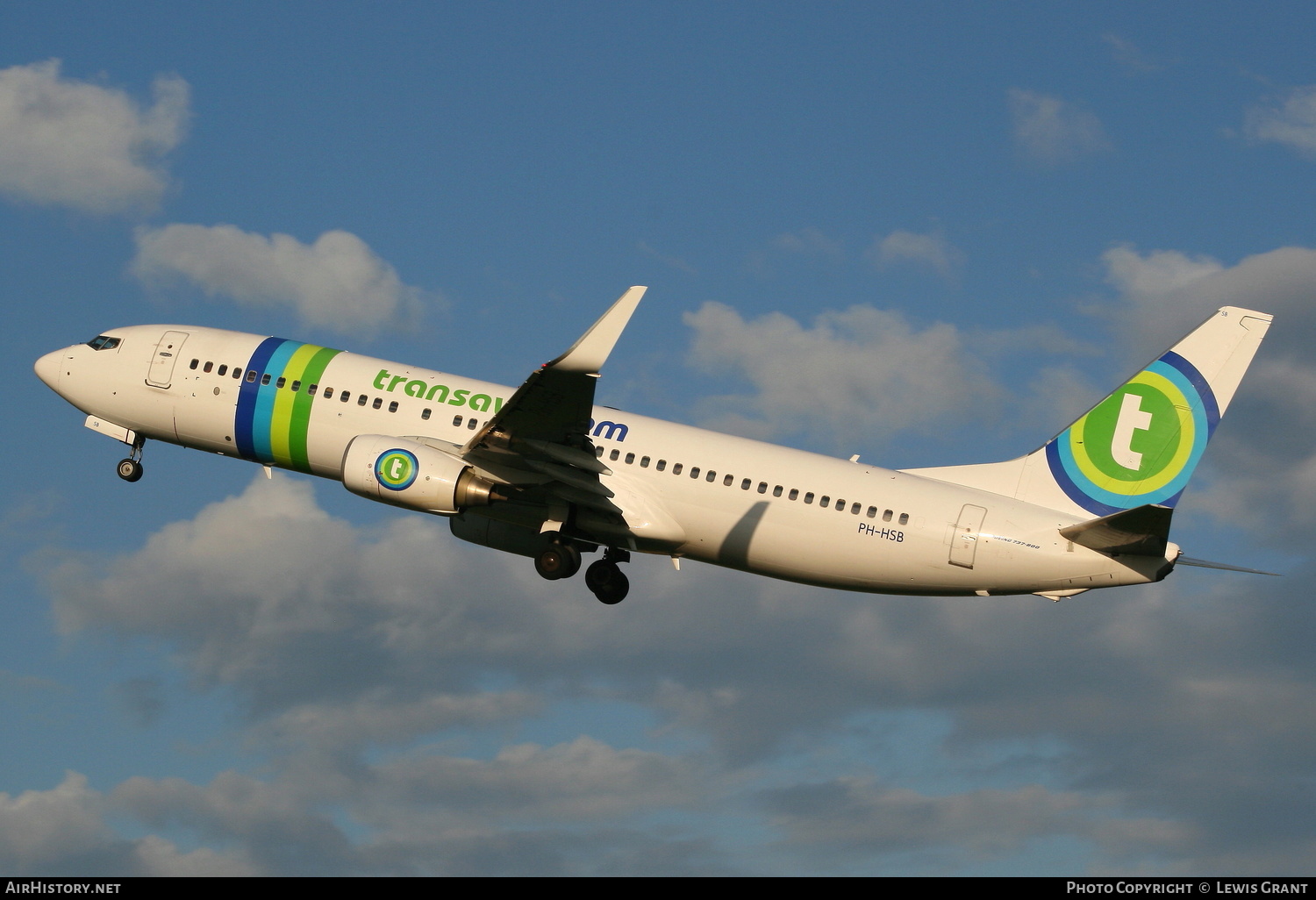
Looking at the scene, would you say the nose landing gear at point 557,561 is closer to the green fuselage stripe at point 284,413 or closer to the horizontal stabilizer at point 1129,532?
the green fuselage stripe at point 284,413

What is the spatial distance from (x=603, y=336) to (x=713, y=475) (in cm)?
755

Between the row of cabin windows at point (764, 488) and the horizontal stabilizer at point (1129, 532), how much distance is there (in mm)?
4571

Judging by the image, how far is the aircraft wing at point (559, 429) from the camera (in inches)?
1254

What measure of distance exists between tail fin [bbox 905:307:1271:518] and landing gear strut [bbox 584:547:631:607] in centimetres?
1080

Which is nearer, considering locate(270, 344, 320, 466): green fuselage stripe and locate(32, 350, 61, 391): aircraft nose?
locate(270, 344, 320, 466): green fuselage stripe

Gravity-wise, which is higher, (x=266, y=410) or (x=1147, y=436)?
(x=266, y=410)

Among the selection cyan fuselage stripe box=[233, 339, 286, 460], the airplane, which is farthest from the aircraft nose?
cyan fuselage stripe box=[233, 339, 286, 460]

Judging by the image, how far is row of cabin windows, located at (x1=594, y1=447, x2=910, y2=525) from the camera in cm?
3691

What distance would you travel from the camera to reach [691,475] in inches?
1497

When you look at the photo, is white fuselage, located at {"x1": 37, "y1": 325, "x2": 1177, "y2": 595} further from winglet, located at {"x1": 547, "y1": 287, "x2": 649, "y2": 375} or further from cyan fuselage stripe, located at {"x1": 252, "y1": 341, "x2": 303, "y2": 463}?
winglet, located at {"x1": 547, "y1": 287, "x2": 649, "y2": 375}

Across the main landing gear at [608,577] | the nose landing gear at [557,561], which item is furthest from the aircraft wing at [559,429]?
the main landing gear at [608,577]

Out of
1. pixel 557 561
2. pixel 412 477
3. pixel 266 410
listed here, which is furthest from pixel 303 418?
pixel 557 561

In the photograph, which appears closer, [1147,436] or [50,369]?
[1147,436]

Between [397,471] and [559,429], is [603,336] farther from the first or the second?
[397,471]
